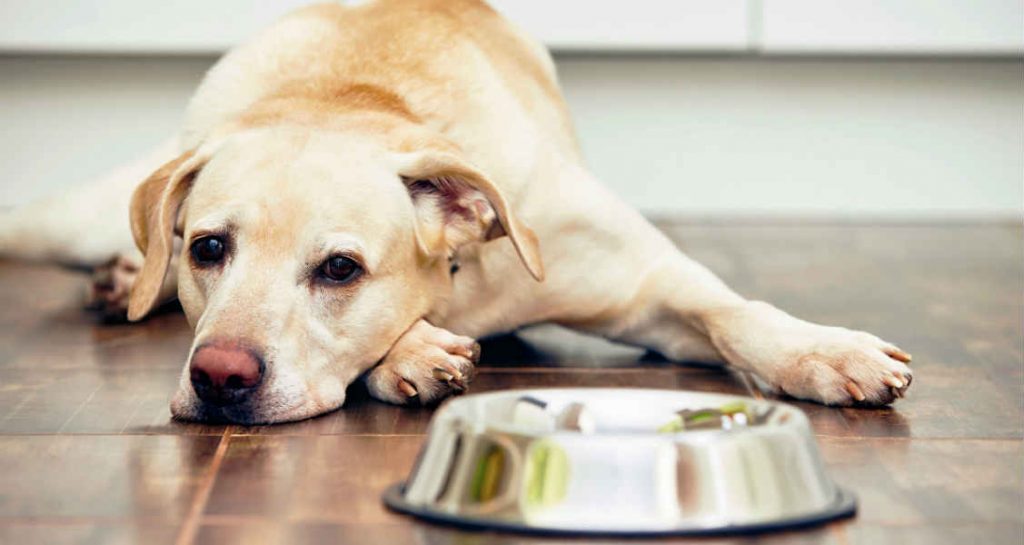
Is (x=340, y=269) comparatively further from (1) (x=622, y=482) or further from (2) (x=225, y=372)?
(1) (x=622, y=482)

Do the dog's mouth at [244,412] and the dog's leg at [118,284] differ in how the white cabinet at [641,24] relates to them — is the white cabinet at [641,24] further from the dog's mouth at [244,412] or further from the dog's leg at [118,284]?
the dog's mouth at [244,412]

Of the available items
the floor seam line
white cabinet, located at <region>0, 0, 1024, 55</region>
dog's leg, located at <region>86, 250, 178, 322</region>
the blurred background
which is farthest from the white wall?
the floor seam line

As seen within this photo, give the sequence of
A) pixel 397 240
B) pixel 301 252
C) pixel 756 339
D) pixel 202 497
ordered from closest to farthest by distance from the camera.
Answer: pixel 202 497 → pixel 301 252 → pixel 397 240 → pixel 756 339

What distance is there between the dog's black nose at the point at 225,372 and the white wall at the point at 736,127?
7.85ft

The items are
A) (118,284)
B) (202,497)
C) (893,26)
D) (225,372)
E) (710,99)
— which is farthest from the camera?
(710,99)

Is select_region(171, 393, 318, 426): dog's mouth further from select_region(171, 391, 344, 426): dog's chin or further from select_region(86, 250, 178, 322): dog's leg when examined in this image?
select_region(86, 250, 178, 322): dog's leg

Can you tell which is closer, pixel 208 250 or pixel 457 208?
pixel 208 250

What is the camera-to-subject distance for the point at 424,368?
2.30 m

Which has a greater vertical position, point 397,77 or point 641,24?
point 641,24

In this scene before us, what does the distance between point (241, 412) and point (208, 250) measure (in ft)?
0.90

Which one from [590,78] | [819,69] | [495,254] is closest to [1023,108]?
[819,69]

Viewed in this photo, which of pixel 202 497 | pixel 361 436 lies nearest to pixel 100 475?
pixel 202 497

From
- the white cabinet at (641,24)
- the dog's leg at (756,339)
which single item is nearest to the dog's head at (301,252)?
the dog's leg at (756,339)

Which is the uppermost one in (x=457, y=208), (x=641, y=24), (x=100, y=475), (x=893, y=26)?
(x=893, y=26)
